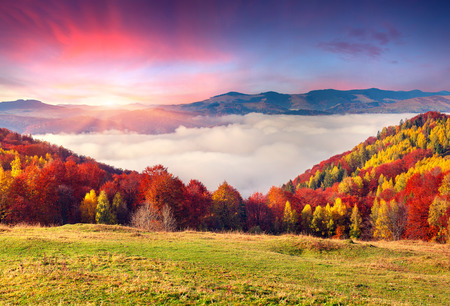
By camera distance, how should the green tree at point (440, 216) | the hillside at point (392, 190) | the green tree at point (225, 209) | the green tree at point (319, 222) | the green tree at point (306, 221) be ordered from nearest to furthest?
the green tree at point (440, 216), the hillside at point (392, 190), the green tree at point (225, 209), the green tree at point (319, 222), the green tree at point (306, 221)

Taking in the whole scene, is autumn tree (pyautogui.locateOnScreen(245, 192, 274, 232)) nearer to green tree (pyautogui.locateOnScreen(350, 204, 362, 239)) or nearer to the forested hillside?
the forested hillside

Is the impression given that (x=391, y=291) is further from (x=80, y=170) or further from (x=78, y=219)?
(x=80, y=170)

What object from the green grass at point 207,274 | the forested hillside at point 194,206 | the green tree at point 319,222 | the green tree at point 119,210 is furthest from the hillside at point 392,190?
the green tree at point 119,210

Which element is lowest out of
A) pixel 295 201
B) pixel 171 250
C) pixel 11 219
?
pixel 295 201

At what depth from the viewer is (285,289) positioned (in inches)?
461

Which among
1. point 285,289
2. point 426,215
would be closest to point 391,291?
point 285,289

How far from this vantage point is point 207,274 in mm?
14086

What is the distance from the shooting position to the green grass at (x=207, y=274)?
10133mm

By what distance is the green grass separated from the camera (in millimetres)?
10133

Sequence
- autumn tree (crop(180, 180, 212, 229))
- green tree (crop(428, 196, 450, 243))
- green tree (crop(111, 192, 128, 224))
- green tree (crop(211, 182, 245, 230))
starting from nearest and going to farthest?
autumn tree (crop(180, 180, 212, 229)) → green tree (crop(428, 196, 450, 243)) → green tree (crop(111, 192, 128, 224)) → green tree (crop(211, 182, 245, 230))

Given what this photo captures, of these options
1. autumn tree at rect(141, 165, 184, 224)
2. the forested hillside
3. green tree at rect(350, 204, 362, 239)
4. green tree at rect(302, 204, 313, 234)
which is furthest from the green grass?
green tree at rect(350, 204, 362, 239)

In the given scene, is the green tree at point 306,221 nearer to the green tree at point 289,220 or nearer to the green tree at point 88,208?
the green tree at point 289,220

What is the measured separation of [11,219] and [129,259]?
3968 centimetres

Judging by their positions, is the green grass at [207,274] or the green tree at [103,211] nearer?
the green grass at [207,274]
